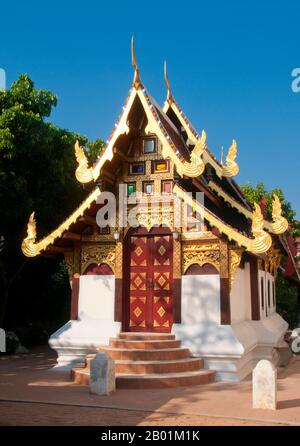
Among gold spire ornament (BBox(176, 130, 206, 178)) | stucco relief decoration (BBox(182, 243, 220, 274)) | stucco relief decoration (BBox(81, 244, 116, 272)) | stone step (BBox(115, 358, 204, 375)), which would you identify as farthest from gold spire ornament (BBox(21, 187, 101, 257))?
stone step (BBox(115, 358, 204, 375))

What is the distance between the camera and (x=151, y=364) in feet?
30.0

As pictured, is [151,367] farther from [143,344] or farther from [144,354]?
[143,344]

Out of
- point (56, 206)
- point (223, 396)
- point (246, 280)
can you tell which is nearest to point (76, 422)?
point (223, 396)

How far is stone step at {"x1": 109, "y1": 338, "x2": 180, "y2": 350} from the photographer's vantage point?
9812 mm

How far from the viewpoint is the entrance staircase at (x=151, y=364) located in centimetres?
871

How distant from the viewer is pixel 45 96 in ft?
49.0

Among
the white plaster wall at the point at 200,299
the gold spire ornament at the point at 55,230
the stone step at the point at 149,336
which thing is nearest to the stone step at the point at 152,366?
the stone step at the point at 149,336

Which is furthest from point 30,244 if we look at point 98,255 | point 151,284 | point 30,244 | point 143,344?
point 143,344

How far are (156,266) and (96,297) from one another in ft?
5.72

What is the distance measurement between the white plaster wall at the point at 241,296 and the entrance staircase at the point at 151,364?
5.50ft

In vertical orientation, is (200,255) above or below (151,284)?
above

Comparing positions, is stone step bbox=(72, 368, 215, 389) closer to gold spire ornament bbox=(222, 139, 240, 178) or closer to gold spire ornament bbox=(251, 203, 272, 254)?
gold spire ornament bbox=(251, 203, 272, 254)

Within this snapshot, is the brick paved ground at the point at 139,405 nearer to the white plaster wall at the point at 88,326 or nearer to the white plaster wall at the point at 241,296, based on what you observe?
the white plaster wall at the point at 88,326

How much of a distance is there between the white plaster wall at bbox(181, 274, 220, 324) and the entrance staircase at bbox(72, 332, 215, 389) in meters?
0.73
